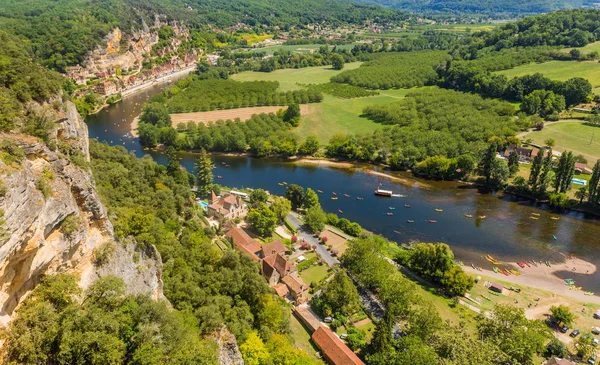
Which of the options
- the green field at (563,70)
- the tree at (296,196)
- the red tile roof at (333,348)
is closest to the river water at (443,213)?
the tree at (296,196)

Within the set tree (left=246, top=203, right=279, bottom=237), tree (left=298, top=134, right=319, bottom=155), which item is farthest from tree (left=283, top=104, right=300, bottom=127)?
tree (left=246, top=203, right=279, bottom=237)

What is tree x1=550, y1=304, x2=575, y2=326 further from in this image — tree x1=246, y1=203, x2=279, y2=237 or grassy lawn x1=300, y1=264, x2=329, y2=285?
tree x1=246, y1=203, x2=279, y2=237

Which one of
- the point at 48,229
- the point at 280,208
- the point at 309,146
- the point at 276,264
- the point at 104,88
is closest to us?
the point at 48,229

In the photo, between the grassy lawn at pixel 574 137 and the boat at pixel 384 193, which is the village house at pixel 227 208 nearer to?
the boat at pixel 384 193

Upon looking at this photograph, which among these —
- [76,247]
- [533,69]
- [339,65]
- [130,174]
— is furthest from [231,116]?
[533,69]

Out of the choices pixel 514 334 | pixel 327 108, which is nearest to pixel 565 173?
pixel 514 334

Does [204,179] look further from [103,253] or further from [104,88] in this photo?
[104,88]

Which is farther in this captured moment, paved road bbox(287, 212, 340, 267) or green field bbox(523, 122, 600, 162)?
green field bbox(523, 122, 600, 162)
